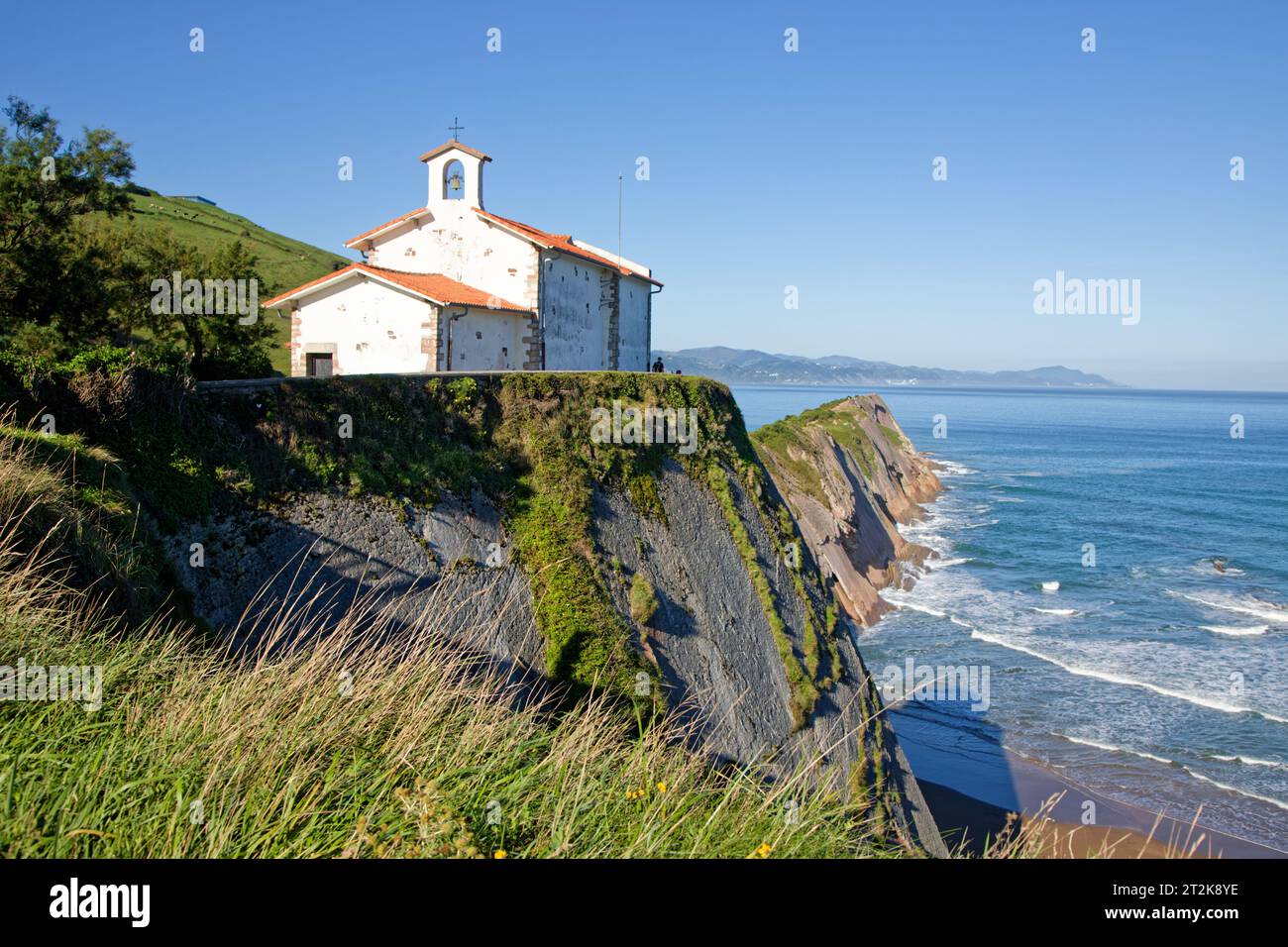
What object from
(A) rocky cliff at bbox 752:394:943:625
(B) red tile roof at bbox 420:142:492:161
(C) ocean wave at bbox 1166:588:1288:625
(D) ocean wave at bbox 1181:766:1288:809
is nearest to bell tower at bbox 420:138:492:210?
(B) red tile roof at bbox 420:142:492:161

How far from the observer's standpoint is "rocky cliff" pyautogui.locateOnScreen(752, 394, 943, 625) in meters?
42.7

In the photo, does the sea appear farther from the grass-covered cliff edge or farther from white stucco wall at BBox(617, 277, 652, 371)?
white stucco wall at BBox(617, 277, 652, 371)

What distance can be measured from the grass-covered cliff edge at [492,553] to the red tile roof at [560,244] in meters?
8.93

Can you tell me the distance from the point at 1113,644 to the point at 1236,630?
7539 mm

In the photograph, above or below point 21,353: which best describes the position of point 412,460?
below

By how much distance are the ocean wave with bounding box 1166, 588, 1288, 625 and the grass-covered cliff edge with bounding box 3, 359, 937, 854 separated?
31.6m

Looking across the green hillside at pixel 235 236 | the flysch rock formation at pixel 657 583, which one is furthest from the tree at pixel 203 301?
the green hillside at pixel 235 236

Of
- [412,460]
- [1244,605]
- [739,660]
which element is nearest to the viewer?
[412,460]

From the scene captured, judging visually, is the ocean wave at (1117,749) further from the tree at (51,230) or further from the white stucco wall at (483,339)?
the tree at (51,230)

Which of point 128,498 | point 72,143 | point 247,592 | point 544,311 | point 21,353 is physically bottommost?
point 247,592
